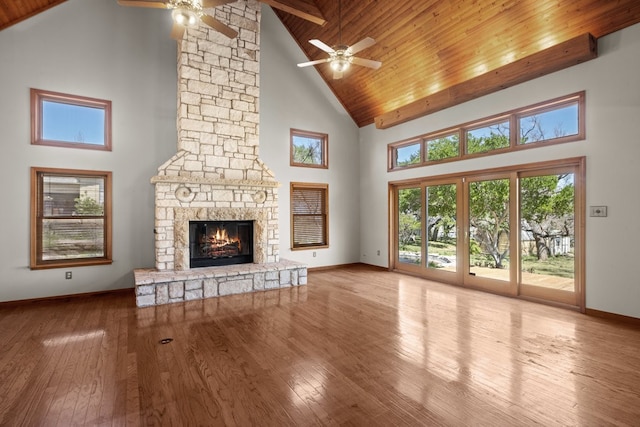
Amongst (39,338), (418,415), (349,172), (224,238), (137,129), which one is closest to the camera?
(418,415)

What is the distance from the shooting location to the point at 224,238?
600cm

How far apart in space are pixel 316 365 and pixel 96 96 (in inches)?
222

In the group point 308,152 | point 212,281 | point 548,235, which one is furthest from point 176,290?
point 548,235

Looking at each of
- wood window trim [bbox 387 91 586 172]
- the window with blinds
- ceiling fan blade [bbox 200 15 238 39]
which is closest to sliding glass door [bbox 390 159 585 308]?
wood window trim [bbox 387 91 586 172]

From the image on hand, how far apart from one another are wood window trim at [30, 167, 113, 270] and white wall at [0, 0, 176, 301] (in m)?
0.08

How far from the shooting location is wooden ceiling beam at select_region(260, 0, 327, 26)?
514cm

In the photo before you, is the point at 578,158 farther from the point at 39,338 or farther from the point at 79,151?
the point at 79,151

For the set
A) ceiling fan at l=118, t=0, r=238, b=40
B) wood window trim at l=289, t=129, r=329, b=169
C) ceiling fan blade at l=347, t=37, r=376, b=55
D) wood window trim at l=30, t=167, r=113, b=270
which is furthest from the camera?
wood window trim at l=289, t=129, r=329, b=169

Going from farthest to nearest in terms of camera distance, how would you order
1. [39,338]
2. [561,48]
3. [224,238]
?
[224,238]
[561,48]
[39,338]

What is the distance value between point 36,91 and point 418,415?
6.65m

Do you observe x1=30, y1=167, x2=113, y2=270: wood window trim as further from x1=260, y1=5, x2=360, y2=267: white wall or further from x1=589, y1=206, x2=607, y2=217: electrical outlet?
x1=589, y1=206, x2=607, y2=217: electrical outlet

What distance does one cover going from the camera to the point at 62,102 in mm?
5133

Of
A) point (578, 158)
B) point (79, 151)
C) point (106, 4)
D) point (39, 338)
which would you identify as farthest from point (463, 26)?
point (39, 338)

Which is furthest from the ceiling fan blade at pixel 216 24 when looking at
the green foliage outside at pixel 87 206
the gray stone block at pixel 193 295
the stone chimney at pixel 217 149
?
the gray stone block at pixel 193 295
